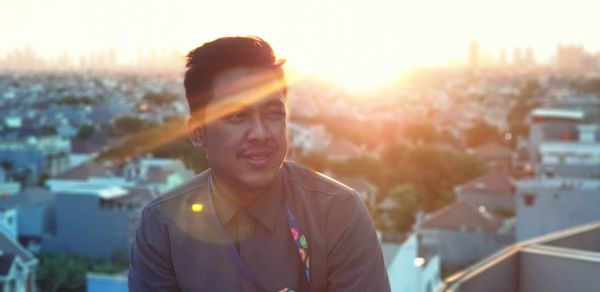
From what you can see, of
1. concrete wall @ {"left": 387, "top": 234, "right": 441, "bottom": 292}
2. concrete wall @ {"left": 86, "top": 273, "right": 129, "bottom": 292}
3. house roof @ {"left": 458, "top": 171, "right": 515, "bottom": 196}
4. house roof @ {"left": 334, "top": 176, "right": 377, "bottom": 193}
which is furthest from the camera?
house roof @ {"left": 334, "top": 176, "right": 377, "bottom": 193}

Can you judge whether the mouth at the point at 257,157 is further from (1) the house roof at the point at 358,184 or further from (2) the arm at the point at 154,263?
(1) the house roof at the point at 358,184

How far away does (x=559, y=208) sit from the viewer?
30.5ft

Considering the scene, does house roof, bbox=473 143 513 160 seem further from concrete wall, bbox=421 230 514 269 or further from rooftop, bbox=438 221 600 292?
rooftop, bbox=438 221 600 292

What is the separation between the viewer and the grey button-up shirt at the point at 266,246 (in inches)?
44.2

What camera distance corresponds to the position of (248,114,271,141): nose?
3.71 ft

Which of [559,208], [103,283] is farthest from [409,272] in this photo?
[103,283]

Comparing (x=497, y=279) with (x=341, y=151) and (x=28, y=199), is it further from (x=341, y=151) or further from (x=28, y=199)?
(x=341, y=151)

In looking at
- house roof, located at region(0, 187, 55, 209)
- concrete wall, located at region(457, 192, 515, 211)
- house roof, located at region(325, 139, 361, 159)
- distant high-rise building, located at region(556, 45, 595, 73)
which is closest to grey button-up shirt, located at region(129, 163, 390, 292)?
house roof, located at region(0, 187, 55, 209)

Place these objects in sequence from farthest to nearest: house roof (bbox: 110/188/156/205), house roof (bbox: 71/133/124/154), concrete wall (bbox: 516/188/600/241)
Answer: house roof (bbox: 71/133/124/154) < house roof (bbox: 110/188/156/205) < concrete wall (bbox: 516/188/600/241)

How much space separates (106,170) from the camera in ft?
53.2

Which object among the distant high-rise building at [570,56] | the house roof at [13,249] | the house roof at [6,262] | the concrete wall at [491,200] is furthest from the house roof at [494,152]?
the distant high-rise building at [570,56]

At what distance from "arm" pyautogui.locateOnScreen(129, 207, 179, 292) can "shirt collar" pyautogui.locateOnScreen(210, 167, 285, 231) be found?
97 millimetres

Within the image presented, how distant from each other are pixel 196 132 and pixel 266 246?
229 millimetres

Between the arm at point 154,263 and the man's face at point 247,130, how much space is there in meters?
0.15
